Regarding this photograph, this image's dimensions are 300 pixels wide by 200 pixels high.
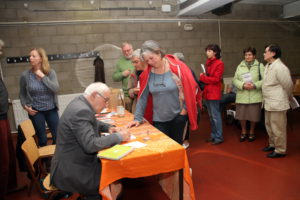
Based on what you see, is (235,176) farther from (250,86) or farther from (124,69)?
(124,69)

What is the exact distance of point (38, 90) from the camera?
8.94 feet

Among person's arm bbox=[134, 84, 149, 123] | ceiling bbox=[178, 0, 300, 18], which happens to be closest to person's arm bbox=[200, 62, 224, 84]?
person's arm bbox=[134, 84, 149, 123]

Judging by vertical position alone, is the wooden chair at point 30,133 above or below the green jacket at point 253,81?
below

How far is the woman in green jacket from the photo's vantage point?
131 inches

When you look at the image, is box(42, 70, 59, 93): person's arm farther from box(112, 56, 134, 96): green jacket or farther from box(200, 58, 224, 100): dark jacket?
box(200, 58, 224, 100): dark jacket

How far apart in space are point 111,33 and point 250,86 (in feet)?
10.1

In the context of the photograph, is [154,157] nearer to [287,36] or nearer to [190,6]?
[190,6]

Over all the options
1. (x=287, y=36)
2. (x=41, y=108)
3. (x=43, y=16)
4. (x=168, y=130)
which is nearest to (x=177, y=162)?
(x=168, y=130)

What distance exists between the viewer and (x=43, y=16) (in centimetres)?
467

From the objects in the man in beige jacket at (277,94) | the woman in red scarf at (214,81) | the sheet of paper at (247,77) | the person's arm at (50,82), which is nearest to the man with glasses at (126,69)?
the person's arm at (50,82)

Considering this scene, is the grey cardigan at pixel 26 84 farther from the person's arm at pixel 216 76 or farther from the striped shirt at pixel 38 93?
the person's arm at pixel 216 76

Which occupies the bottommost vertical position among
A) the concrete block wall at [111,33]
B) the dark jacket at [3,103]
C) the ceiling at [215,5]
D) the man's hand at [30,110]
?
the man's hand at [30,110]

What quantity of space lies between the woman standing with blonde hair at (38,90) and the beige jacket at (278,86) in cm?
250

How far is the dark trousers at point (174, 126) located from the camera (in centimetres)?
211
